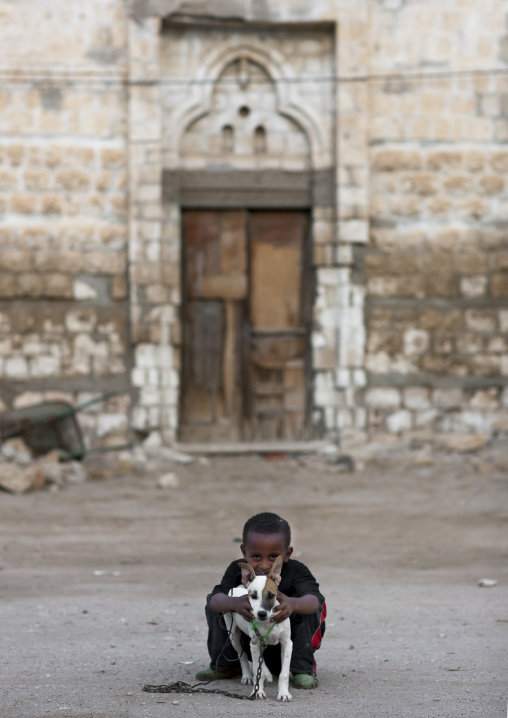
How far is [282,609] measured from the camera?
3529 mm

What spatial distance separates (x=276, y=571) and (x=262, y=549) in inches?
3.5

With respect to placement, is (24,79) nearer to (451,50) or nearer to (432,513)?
(451,50)

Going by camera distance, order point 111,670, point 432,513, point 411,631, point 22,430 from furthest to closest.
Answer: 1. point 22,430
2. point 432,513
3. point 411,631
4. point 111,670

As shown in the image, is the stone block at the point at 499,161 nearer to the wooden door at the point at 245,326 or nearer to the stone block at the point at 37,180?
the wooden door at the point at 245,326

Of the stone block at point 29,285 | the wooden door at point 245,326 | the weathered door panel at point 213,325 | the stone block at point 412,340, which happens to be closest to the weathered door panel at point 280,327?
the wooden door at point 245,326

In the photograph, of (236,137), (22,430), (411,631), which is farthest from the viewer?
(236,137)

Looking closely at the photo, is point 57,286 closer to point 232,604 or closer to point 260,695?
point 232,604

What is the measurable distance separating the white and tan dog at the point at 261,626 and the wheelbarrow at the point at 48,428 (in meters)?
7.00

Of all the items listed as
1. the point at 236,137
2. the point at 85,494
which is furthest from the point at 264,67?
the point at 85,494

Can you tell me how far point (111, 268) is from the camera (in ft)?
35.5

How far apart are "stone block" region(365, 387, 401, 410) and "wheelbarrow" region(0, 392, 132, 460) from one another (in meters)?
2.67

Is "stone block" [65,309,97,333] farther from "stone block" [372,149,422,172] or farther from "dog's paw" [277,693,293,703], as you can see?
"dog's paw" [277,693,293,703]

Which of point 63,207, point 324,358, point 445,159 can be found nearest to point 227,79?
point 63,207

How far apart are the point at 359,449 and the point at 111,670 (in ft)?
23.3
